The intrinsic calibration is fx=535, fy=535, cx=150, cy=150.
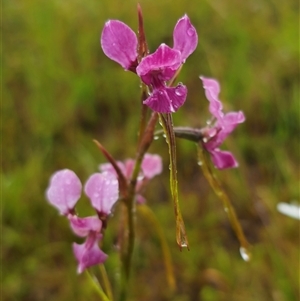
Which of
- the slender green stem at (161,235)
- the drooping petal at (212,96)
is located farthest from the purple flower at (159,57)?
the slender green stem at (161,235)

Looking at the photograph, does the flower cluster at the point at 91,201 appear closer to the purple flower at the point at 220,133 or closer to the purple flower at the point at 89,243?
the purple flower at the point at 89,243

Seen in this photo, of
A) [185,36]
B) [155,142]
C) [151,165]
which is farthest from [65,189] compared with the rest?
[155,142]

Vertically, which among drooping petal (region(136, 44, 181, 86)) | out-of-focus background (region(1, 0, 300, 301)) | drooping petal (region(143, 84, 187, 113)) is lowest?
out-of-focus background (region(1, 0, 300, 301))

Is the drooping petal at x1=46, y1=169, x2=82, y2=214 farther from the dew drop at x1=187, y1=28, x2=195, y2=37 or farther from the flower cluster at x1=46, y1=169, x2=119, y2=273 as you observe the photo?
the dew drop at x1=187, y1=28, x2=195, y2=37

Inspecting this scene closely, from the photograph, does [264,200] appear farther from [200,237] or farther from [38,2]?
[38,2]

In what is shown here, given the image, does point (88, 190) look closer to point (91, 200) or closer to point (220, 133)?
point (91, 200)

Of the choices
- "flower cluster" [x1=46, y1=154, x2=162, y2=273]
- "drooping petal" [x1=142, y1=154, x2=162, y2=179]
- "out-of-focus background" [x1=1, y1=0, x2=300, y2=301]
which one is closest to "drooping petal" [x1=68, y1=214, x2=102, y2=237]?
"flower cluster" [x1=46, y1=154, x2=162, y2=273]

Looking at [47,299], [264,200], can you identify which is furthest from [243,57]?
[47,299]
